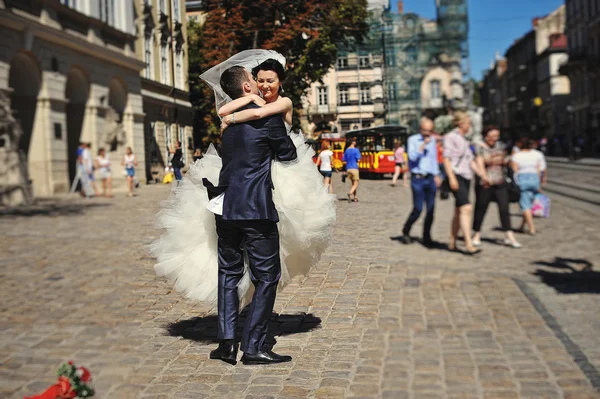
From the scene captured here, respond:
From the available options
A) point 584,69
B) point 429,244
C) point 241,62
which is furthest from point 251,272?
point 584,69

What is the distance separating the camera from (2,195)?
16.7 meters

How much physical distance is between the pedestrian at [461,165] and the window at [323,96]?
215 inches

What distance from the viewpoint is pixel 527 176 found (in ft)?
40.3

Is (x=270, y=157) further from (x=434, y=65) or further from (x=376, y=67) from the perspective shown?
(x=434, y=65)

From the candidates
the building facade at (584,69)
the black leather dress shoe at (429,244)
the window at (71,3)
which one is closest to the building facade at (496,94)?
the building facade at (584,69)

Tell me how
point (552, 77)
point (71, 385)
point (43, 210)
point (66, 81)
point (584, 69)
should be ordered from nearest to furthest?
point (71, 385)
point (43, 210)
point (66, 81)
point (584, 69)
point (552, 77)

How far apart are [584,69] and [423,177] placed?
6698 centimetres

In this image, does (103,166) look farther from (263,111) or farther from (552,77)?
(552,77)

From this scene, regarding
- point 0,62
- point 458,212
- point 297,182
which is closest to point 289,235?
point 297,182

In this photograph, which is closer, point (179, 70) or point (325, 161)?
point (325, 161)

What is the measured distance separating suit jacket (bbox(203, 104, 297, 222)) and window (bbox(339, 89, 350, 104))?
0.36 meters

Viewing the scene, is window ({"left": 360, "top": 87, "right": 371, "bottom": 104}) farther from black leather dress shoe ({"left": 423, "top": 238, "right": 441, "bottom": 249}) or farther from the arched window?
black leather dress shoe ({"left": 423, "top": 238, "right": 441, "bottom": 249})

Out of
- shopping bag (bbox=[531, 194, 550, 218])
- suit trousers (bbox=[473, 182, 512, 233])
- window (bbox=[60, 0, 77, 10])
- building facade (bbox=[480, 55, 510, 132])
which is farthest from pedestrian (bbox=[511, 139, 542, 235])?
building facade (bbox=[480, 55, 510, 132])

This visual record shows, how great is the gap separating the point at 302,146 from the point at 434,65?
1276 millimetres
